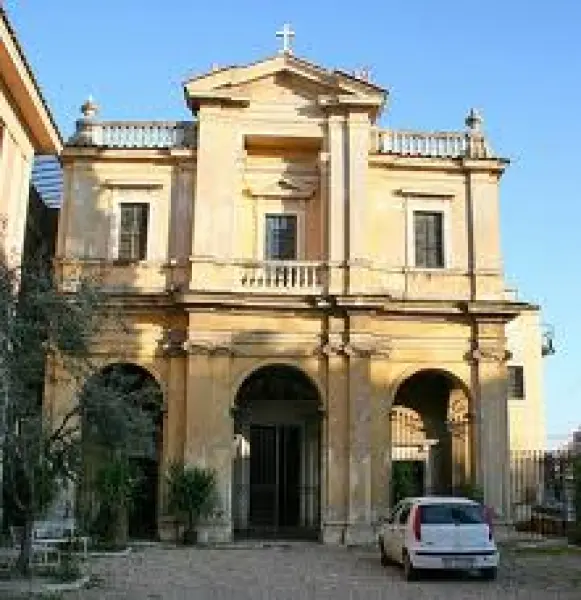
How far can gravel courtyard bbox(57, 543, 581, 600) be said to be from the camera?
1430cm

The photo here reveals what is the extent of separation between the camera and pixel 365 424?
1000 inches

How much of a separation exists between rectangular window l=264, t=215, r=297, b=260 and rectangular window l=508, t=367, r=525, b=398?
13534 mm

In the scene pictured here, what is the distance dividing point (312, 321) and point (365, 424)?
3161mm

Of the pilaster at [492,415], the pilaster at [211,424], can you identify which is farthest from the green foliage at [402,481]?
the pilaster at [211,424]

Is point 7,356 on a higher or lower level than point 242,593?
higher

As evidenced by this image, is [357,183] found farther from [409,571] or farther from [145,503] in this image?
[409,571]

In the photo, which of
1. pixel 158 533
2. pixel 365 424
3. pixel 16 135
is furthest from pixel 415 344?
pixel 16 135

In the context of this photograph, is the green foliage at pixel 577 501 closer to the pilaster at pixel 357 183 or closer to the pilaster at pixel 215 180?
the pilaster at pixel 357 183

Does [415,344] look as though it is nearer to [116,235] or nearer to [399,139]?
[399,139]

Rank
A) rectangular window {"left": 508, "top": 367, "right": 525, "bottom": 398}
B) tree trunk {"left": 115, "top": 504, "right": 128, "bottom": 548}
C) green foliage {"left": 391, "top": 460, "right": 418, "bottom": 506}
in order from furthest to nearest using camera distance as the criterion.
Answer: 1. rectangular window {"left": 508, "top": 367, "right": 525, "bottom": 398}
2. green foliage {"left": 391, "top": 460, "right": 418, "bottom": 506}
3. tree trunk {"left": 115, "top": 504, "right": 128, "bottom": 548}

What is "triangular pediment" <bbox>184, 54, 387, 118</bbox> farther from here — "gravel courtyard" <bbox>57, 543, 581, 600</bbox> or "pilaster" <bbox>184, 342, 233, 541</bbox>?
"gravel courtyard" <bbox>57, 543, 581, 600</bbox>

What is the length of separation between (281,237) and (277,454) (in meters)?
6.36

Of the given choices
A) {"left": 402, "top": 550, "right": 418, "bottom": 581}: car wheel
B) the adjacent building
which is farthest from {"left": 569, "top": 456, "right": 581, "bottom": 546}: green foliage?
the adjacent building

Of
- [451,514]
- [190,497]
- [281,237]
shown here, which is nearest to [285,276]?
[281,237]
